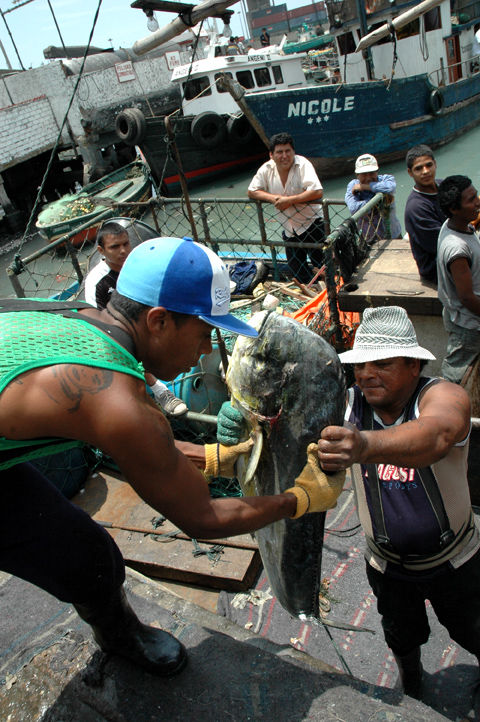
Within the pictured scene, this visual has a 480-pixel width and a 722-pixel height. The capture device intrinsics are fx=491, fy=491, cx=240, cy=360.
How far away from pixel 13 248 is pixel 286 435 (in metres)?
22.3

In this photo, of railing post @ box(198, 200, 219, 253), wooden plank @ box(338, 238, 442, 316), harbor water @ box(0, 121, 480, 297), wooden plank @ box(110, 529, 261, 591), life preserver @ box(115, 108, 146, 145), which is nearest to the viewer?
wooden plank @ box(110, 529, 261, 591)

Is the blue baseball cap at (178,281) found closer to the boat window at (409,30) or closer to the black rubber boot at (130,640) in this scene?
the black rubber boot at (130,640)

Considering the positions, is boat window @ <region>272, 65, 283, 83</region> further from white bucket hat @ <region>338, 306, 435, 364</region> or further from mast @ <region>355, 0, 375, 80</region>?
white bucket hat @ <region>338, 306, 435, 364</region>

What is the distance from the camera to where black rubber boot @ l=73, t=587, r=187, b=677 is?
2.04 metres

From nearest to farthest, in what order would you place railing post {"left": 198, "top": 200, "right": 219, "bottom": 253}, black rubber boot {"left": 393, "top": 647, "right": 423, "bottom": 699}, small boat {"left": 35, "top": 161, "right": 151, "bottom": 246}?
black rubber boot {"left": 393, "top": 647, "right": 423, "bottom": 699}, railing post {"left": 198, "top": 200, "right": 219, "bottom": 253}, small boat {"left": 35, "top": 161, "right": 151, "bottom": 246}

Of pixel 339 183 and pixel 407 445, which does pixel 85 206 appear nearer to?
pixel 339 183

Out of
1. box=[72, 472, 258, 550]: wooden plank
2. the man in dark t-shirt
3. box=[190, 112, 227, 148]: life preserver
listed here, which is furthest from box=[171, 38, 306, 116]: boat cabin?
box=[72, 472, 258, 550]: wooden plank

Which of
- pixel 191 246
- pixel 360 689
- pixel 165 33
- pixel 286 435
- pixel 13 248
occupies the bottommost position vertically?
pixel 13 248

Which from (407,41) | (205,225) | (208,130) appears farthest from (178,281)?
(208,130)

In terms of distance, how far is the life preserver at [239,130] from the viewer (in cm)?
2172

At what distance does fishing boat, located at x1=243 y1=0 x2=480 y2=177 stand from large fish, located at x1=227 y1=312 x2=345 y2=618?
657 inches

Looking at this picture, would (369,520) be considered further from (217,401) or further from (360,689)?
(217,401)

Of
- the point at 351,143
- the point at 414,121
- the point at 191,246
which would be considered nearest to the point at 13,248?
the point at 351,143

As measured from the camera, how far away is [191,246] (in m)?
1.74
